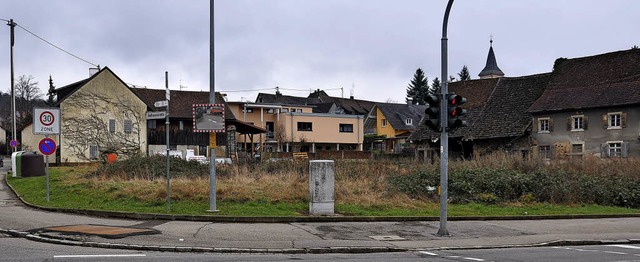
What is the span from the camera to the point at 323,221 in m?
17.3

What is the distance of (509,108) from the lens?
53.6 m

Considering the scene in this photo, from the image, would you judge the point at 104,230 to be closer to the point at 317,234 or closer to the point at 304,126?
the point at 317,234

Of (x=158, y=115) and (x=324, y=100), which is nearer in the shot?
(x=158, y=115)

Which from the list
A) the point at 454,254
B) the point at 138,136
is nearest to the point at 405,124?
the point at 138,136

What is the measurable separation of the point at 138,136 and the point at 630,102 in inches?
1631

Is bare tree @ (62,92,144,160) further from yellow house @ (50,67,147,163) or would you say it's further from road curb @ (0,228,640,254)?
A: road curb @ (0,228,640,254)

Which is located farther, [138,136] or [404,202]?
[138,136]

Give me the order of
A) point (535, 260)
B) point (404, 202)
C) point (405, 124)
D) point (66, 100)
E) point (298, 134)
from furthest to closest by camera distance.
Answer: point (405, 124) → point (298, 134) → point (66, 100) → point (404, 202) → point (535, 260)

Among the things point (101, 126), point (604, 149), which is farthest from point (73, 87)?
point (604, 149)

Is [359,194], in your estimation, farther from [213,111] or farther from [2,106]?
[2,106]

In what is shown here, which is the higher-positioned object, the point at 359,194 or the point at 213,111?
the point at 213,111

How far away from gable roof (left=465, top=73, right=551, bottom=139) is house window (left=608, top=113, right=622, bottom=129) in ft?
22.3

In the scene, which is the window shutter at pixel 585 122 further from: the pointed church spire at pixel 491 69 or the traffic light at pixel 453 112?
the pointed church spire at pixel 491 69

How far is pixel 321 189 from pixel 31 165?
21738mm
